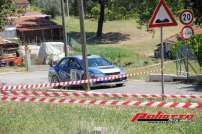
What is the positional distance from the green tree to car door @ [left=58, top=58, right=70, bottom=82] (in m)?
3.29

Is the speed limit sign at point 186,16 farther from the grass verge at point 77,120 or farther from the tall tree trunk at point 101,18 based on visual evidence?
the tall tree trunk at point 101,18

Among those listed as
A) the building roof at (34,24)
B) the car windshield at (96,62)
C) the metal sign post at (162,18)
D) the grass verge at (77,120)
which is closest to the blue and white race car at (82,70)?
the car windshield at (96,62)

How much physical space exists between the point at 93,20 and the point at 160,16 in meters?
78.6

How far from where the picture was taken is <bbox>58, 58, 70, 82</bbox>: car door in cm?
2504

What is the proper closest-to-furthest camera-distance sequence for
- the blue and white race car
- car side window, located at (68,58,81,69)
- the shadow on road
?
the shadow on road
the blue and white race car
car side window, located at (68,58,81,69)

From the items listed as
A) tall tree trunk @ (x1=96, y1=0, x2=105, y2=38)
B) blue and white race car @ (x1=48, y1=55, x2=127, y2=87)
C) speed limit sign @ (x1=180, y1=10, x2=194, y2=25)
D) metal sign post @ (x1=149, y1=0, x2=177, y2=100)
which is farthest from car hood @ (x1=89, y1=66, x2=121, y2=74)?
tall tree trunk @ (x1=96, y1=0, x2=105, y2=38)

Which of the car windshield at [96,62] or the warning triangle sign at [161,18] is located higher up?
the warning triangle sign at [161,18]

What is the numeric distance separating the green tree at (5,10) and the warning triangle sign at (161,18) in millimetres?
11699

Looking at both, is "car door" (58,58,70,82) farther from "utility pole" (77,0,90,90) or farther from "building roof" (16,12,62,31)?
"building roof" (16,12,62,31)

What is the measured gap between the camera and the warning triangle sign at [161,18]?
47.0 ft

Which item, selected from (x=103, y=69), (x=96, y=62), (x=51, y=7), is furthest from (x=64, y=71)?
(x=51, y=7)

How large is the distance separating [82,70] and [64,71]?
1.39 metres

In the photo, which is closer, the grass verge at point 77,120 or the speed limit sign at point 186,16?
the grass verge at point 77,120

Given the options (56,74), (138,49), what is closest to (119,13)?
(138,49)
